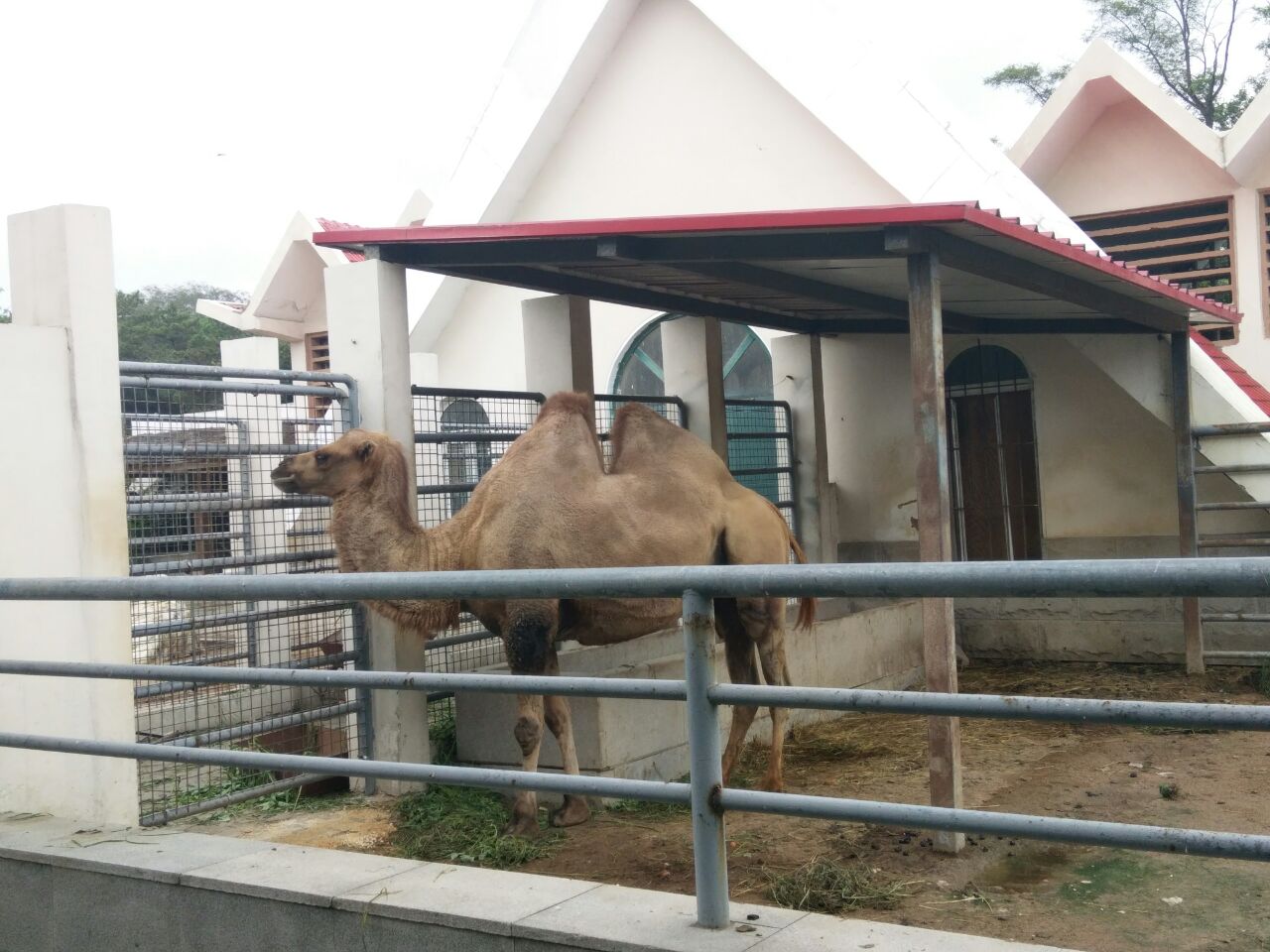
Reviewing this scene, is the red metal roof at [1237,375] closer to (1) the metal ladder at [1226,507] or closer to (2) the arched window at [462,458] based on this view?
(1) the metal ladder at [1226,507]

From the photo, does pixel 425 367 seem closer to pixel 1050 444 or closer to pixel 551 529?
pixel 1050 444

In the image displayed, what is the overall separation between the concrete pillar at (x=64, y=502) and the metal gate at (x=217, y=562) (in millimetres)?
431

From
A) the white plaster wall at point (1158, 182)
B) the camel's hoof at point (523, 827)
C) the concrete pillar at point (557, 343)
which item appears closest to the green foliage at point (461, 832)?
the camel's hoof at point (523, 827)

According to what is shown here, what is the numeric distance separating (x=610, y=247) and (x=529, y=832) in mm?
2922

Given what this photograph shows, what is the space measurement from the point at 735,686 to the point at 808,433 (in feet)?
30.4

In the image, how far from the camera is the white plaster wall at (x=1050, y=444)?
11359mm

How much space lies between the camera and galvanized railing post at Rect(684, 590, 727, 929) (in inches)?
117

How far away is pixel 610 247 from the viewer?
261 inches

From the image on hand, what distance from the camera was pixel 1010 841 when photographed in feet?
20.4

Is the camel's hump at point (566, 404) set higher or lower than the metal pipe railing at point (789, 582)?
higher

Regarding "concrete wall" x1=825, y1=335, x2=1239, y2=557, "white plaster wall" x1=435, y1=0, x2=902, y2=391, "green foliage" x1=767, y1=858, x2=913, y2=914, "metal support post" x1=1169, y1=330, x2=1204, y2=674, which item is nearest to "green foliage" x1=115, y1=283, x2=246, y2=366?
"white plaster wall" x1=435, y1=0, x2=902, y2=391

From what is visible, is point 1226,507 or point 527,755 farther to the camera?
point 1226,507

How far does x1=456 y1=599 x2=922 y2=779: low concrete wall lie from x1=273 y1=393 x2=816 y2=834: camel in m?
0.30

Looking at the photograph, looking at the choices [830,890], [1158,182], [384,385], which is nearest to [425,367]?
[384,385]
